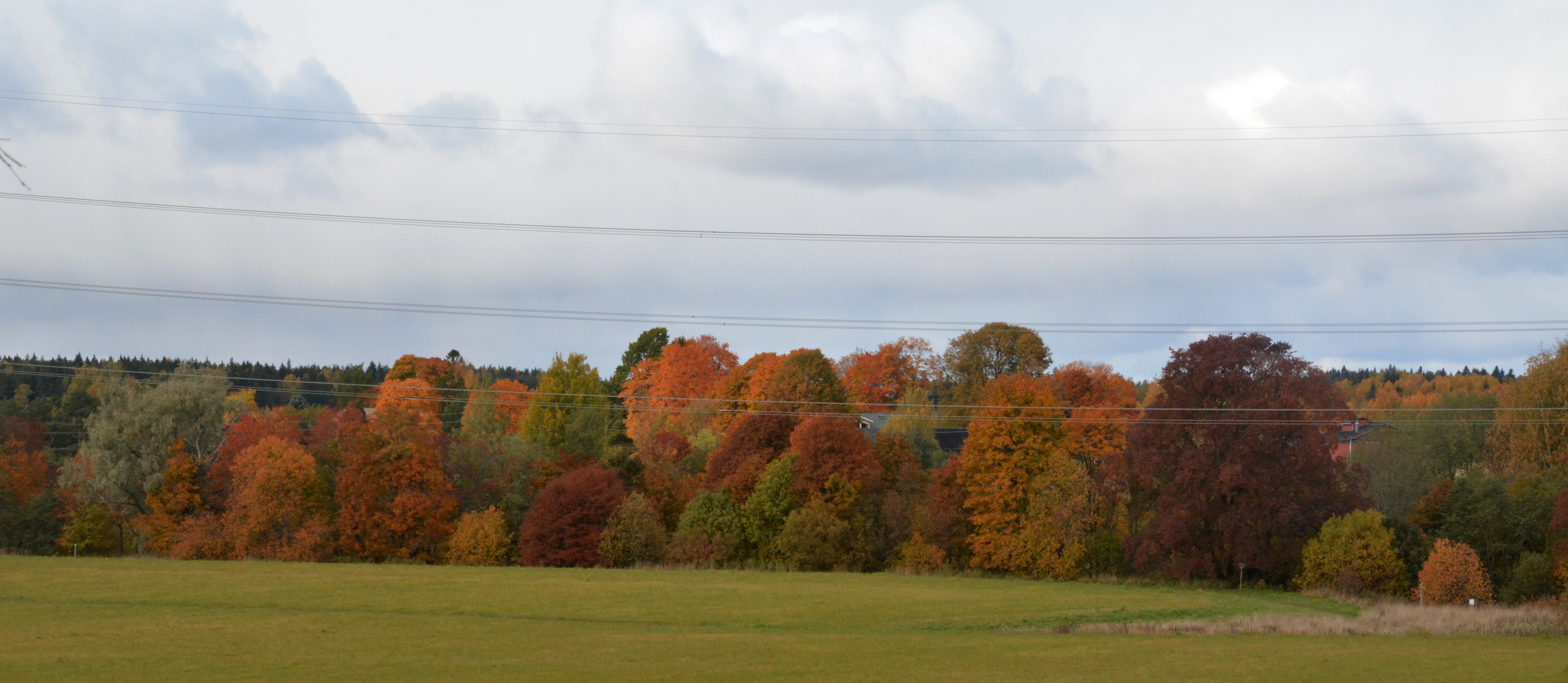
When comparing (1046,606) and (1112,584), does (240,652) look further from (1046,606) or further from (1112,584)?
(1112,584)

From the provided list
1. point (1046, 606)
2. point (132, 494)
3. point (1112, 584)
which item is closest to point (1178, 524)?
point (1112, 584)

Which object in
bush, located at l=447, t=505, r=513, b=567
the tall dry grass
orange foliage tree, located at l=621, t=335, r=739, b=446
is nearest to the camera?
the tall dry grass

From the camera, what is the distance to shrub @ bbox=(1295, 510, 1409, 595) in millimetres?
49750

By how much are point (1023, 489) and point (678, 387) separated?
149ft

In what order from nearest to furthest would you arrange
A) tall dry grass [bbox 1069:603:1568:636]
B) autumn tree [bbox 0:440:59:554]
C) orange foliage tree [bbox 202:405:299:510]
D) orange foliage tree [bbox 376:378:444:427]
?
tall dry grass [bbox 1069:603:1568:636], orange foliage tree [bbox 202:405:299:510], autumn tree [bbox 0:440:59:554], orange foliage tree [bbox 376:378:444:427]

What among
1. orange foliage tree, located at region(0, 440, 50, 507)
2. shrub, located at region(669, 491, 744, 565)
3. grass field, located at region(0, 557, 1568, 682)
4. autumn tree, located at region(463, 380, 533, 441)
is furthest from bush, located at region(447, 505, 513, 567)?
orange foliage tree, located at region(0, 440, 50, 507)

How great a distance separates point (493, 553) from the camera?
61.2 m

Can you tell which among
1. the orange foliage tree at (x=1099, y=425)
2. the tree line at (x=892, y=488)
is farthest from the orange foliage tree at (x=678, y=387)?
the orange foliage tree at (x=1099, y=425)

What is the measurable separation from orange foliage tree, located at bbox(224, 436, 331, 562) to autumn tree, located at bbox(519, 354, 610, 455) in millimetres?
16761

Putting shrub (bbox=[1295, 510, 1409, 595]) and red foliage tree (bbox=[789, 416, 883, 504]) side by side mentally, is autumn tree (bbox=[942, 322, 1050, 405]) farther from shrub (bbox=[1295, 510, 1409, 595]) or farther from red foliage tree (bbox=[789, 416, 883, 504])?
shrub (bbox=[1295, 510, 1409, 595])

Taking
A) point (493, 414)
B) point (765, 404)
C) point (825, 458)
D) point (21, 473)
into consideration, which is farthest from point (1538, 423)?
point (21, 473)

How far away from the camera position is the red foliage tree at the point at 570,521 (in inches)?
2381

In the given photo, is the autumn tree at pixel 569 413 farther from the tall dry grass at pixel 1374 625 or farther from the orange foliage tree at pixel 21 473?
the tall dry grass at pixel 1374 625

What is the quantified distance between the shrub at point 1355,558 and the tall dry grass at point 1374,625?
6871mm
